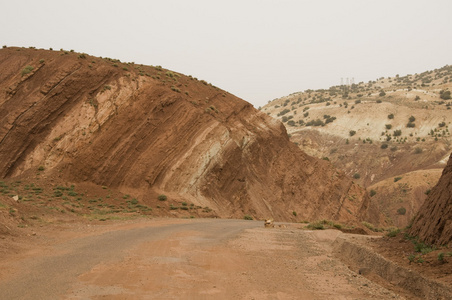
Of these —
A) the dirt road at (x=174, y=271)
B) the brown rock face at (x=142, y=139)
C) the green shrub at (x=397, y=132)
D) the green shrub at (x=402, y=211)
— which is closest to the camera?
the dirt road at (x=174, y=271)

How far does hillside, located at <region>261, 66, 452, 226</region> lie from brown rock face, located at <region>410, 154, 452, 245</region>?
44790 millimetres

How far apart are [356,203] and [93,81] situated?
2804 cm

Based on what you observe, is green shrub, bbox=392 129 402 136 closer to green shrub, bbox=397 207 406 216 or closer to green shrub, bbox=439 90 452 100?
green shrub, bbox=439 90 452 100

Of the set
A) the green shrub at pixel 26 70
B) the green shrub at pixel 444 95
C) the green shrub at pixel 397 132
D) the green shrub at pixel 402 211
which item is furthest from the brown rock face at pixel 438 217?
the green shrub at pixel 444 95

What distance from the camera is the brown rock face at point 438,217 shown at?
10.2m

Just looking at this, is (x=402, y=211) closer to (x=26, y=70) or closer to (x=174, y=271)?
(x=26, y=70)

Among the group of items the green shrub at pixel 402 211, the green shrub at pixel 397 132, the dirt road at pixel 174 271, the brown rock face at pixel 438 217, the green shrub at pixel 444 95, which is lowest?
the green shrub at pixel 402 211

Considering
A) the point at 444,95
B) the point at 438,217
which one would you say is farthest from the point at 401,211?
the point at 438,217

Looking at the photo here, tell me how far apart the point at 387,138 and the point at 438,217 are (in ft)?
231

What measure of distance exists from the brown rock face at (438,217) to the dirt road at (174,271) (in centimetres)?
228

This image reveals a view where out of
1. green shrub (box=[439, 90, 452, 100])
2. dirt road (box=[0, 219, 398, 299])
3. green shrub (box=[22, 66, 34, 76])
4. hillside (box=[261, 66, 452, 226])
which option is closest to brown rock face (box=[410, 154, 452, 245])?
dirt road (box=[0, 219, 398, 299])

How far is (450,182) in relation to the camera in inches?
440

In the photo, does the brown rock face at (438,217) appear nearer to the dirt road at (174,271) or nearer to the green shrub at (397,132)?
the dirt road at (174,271)

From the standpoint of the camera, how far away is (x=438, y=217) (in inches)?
429
